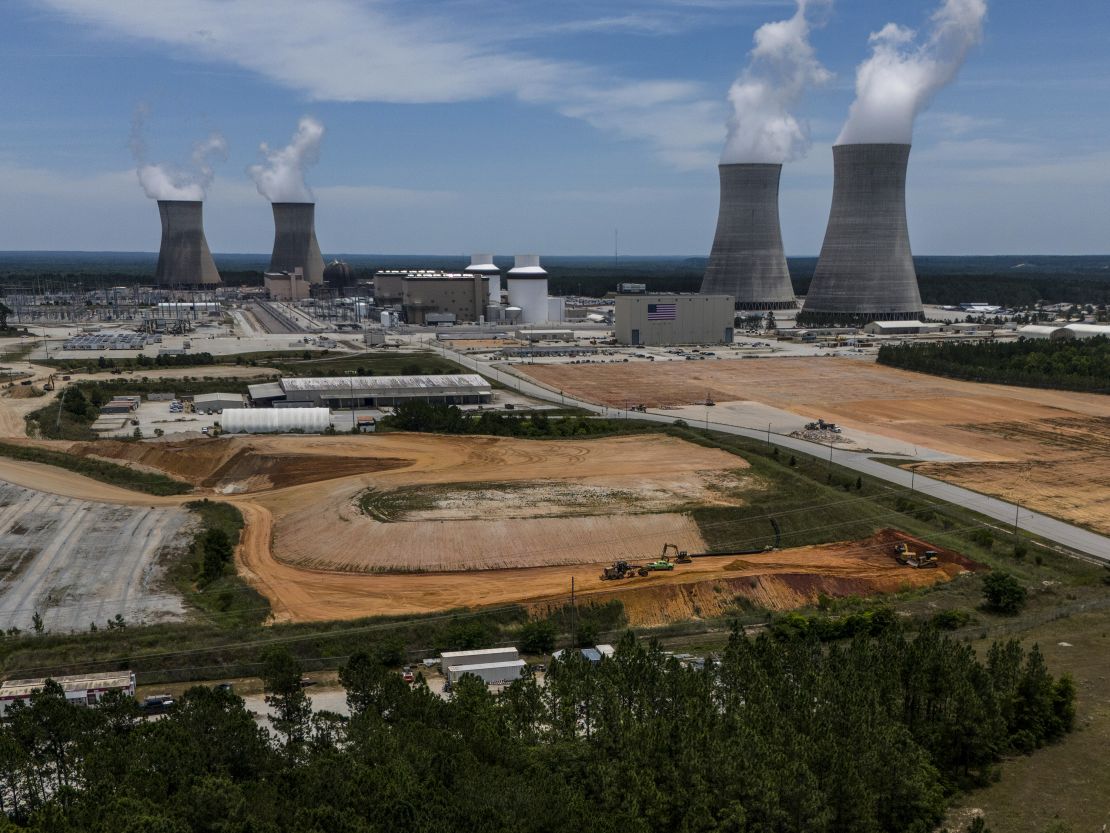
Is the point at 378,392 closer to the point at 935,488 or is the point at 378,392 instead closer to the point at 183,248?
the point at 935,488

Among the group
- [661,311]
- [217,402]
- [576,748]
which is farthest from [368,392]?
[661,311]

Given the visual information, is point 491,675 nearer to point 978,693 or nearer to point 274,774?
point 274,774

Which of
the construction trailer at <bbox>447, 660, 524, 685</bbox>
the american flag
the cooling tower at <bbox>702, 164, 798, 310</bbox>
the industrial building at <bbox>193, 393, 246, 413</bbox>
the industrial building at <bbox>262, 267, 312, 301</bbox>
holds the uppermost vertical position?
the cooling tower at <bbox>702, 164, 798, 310</bbox>

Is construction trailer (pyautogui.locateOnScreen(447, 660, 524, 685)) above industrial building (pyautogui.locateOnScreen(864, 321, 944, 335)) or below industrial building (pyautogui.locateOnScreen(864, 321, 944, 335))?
below

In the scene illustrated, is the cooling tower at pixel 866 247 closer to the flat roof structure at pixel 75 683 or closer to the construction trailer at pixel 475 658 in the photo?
the construction trailer at pixel 475 658

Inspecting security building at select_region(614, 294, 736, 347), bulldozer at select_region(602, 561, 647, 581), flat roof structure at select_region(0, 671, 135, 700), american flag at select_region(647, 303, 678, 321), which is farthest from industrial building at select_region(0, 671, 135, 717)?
american flag at select_region(647, 303, 678, 321)

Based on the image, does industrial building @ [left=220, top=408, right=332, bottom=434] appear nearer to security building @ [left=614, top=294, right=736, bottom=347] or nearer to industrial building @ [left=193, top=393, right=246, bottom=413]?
industrial building @ [left=193, top=393, right=246, bottom=413]

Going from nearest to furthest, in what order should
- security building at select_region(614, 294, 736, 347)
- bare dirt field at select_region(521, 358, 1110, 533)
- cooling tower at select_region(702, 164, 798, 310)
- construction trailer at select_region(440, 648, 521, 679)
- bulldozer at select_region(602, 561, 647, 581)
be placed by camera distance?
1. construction trailer at select_region(440, 648, 521, 679)
2. bulldozer at select_region(602, 561, 647, 581)
3. bare dirt field at select_region(521, 358, 1110, 533)
4. security building at select_region(614, 294, 736, 347)
5. cooling tower at select_region(702, 164, 798, 310)

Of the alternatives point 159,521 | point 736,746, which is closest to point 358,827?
point 736,746
